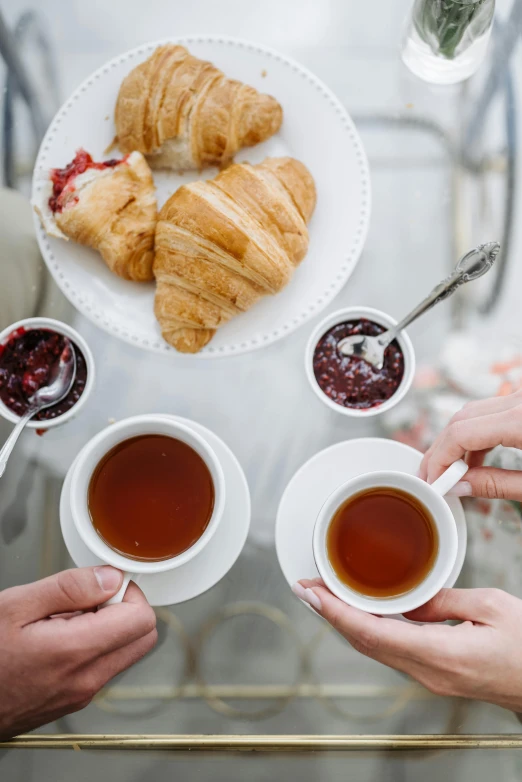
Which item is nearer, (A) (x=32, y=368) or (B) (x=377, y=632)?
(B) (x=377, y=632)

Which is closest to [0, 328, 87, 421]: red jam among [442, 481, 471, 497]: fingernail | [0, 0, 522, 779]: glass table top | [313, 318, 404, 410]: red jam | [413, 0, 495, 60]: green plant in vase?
[0, 0, 522, 779]: glass table top

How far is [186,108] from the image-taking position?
1112 millimetres

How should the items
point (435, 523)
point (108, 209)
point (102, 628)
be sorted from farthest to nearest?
1. point (108, 209)
2. point (435, 523)
3. point (102, 628)

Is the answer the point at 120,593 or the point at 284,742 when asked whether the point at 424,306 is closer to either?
the point at 120,593

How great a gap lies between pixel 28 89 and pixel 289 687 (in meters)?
1.28

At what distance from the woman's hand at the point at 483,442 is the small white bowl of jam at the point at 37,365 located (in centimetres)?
60

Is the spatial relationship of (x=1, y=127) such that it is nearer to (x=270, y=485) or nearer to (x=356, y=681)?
(x=270, y=485)

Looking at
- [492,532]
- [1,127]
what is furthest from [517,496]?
[1,127]

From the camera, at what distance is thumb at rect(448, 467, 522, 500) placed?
3.25 ft

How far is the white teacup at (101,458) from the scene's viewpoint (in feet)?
3.06

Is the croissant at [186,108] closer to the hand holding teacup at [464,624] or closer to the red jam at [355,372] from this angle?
the red jam at [355,372]

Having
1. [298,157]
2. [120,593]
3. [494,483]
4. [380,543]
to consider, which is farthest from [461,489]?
[298,157]

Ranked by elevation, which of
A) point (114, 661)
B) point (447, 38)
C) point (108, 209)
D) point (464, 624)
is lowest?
point (114, 661)

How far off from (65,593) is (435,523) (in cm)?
56
